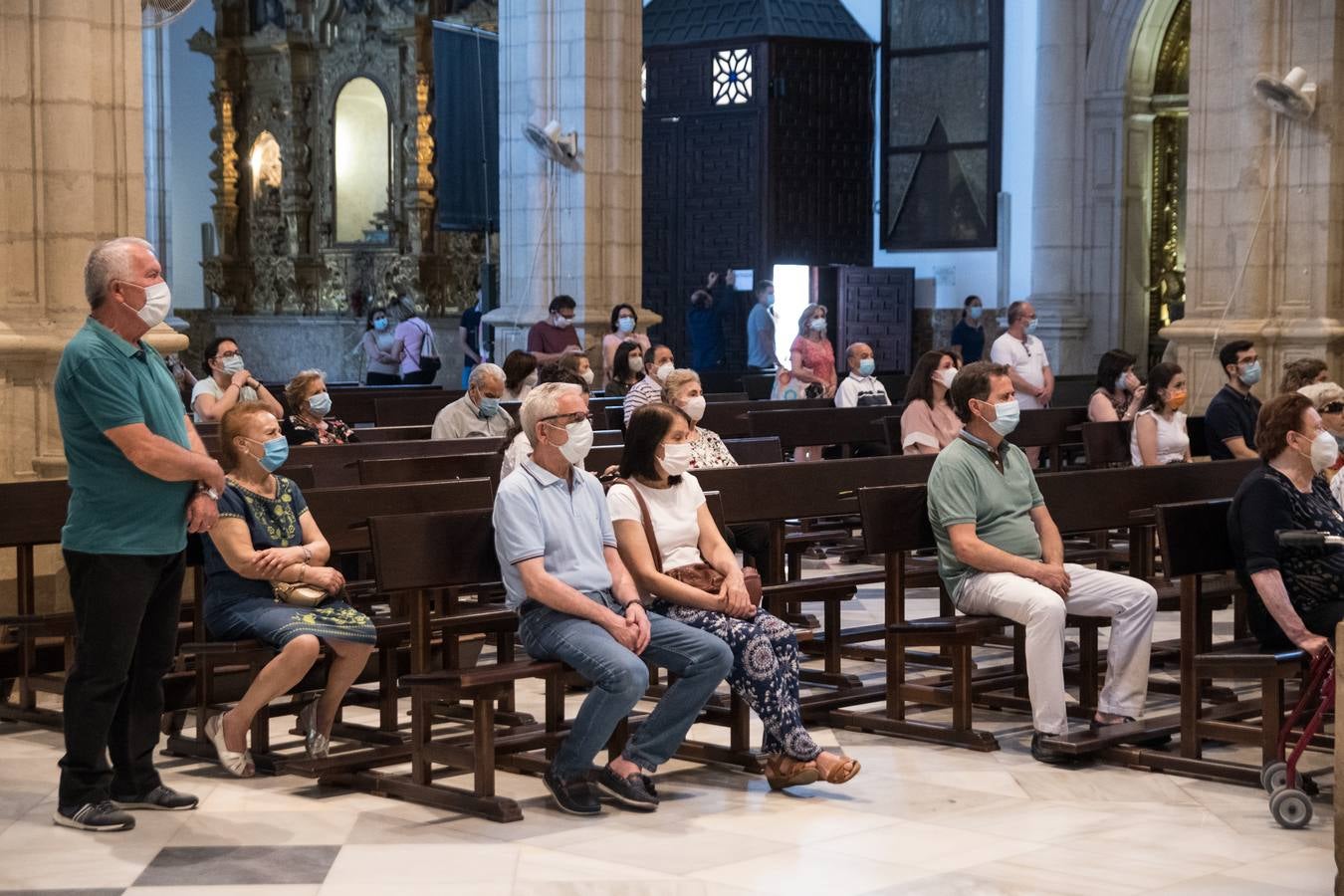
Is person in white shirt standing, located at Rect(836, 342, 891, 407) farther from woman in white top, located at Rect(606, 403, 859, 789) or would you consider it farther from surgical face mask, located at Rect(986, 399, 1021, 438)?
woman in white top, located at Rect(606, 403, 859, 789)

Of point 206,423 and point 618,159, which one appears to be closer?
point 206,423

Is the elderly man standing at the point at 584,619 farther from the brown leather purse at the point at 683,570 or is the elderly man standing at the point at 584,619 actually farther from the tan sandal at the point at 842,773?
the tan sandal at the point at 842,773

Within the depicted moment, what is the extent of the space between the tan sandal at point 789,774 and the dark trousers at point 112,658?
80.3 inches

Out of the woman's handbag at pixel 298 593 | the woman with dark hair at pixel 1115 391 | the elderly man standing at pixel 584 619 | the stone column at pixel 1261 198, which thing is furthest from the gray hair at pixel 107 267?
the stone column at pixel 1261 198

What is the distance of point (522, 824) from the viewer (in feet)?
21.0

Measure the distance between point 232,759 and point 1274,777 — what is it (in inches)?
139

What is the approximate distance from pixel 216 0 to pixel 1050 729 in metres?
21.3

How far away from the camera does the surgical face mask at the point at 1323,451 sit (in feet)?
23.0

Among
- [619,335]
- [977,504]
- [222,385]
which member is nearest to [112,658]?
[977,504]

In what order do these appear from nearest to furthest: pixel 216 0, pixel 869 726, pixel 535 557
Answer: pixel 535 557, pixel 869 726, pixel 216 0

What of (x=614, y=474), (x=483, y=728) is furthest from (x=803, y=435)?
(x=483, y=728)

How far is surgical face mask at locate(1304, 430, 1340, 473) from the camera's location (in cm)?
701

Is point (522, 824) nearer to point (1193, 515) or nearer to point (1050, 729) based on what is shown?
point (1050, 729)

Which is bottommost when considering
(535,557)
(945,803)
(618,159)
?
(945,803)
